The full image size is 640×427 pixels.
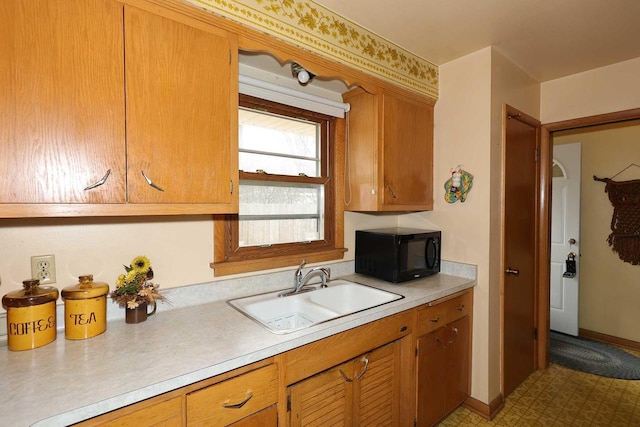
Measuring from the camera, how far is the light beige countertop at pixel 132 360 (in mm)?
821

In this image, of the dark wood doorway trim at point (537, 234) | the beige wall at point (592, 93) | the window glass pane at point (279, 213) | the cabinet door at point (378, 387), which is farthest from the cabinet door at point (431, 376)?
the beige wall at point (592, 93)

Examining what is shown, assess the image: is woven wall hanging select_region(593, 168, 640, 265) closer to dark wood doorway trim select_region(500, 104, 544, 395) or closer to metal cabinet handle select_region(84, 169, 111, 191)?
dark wood doorway trim select_region(500, 104, 544, 395)

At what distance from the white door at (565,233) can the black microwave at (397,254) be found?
192 centimetres

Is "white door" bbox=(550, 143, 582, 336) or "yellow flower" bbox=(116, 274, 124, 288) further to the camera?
"white door" bbox=(550, 143, 582, 336)

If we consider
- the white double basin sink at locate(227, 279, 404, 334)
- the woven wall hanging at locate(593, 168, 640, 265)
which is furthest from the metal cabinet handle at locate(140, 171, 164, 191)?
the woven wall hanging at locate(593, 168, 640, 265)

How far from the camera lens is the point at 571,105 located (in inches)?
95.0

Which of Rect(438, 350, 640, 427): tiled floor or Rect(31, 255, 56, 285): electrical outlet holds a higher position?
Rect(31, 255, 56, 285): electrical outlet

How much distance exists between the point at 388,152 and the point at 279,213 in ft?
2.60

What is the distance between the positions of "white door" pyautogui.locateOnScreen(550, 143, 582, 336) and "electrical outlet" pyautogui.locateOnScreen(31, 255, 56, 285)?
13.3 ft

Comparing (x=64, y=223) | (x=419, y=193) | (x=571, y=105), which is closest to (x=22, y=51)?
(x=64, y=223)

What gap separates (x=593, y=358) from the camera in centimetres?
280

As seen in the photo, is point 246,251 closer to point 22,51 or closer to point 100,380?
point 100,380

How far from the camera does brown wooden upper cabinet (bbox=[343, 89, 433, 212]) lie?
1982 millimetres

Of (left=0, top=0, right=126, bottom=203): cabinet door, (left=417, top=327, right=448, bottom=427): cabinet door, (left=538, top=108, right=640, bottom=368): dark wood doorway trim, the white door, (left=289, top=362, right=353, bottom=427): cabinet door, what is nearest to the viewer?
(left=0, top=0, right=126, bottom=203): cabinet door
